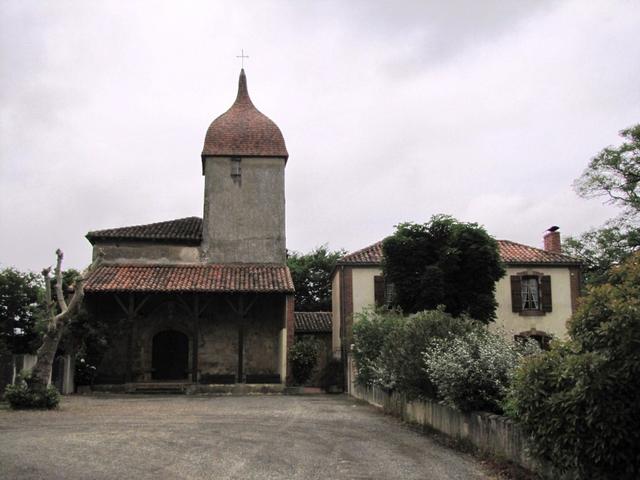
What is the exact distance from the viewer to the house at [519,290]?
87.7 feet

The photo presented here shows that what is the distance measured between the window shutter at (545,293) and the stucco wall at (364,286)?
22.6 feet

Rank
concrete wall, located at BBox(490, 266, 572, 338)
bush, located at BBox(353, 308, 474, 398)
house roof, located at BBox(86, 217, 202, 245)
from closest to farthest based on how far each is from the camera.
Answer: bush, located at BBox(353, 308, 474, 398) → house roof, located at BBox(86, 217, 202, 245) → concrete wall, located at BBox(490, 266, 572, 338)

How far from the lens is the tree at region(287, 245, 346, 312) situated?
44344 mm

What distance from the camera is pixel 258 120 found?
92.7 feet

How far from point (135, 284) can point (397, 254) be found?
9498mm

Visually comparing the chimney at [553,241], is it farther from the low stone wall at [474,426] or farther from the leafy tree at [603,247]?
the low stone wall at [474,426]

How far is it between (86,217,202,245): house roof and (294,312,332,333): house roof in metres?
7.39

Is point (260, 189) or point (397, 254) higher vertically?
point (260, 189)

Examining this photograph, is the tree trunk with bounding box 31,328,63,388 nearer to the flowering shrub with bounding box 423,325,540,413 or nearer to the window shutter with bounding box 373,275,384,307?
the flowering shrub with bounding box 423,325,540,413

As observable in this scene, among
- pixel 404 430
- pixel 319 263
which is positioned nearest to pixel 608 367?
pixel 404 430

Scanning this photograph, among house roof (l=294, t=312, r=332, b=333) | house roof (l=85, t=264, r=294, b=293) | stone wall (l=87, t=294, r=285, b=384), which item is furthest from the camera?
house roof (l=294, t=312, r=332, b=333)

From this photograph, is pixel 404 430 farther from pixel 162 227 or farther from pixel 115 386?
pixel 162 227

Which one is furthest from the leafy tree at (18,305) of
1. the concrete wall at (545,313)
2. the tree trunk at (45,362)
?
the concrete wall at (545,313)

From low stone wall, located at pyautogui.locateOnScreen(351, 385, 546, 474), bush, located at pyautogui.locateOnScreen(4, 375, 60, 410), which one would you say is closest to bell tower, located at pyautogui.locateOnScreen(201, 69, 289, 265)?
bush, located at pyautogui.locateOnScreen(4, 375, 60, 410)
